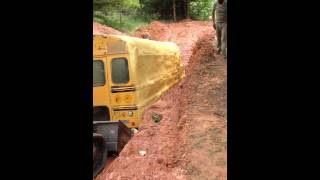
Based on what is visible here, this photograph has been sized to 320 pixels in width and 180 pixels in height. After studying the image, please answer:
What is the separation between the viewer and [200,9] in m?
34.2

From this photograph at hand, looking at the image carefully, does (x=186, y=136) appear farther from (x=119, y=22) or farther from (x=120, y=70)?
(x=119, y=22)

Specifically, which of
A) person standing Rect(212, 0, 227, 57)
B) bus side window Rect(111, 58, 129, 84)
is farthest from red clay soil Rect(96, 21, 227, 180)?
bus side window Rect(111, 58, 129, 84)

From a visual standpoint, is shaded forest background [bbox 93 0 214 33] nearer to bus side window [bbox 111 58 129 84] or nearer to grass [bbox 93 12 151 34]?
grass [bbox 93 12 151 34]

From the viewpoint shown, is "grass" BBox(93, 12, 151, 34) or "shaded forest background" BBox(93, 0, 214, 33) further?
"shaded forest background" BBox(93, 0, 214, 33)

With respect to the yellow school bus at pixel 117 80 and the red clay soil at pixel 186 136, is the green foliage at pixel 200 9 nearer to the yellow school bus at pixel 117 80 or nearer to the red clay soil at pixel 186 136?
the red clay soil at pixel 186 136

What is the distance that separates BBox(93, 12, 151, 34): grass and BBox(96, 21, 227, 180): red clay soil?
49.7 feet

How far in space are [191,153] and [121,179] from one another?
1250mm

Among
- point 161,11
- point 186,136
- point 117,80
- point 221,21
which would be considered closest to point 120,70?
point 117,80

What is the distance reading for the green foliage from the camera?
3397 centimetres

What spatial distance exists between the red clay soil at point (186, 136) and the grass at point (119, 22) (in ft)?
49.7

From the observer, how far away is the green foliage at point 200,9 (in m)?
34.0
